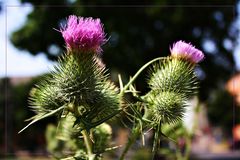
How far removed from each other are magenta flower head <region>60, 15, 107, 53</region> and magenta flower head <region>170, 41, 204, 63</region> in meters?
0.64

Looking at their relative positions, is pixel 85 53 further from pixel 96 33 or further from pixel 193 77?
pixel 193 77

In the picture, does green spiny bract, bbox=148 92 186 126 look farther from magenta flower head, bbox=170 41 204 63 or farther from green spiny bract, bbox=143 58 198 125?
magenta flower head, bbox=170 41 204 63

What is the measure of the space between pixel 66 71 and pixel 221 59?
21510 mm

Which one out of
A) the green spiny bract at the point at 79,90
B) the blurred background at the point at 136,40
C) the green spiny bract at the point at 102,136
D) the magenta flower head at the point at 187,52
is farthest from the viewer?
the blurred background at the point at 136,40

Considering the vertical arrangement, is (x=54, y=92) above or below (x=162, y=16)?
below

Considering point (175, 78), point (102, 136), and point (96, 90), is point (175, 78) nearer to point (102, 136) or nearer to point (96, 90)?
point (96, 90)

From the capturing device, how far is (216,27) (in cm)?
2414

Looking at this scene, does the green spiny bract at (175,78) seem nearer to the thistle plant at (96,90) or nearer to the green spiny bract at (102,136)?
the thistle plant at (96,90)

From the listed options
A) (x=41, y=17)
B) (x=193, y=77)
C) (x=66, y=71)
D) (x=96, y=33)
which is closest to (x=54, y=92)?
(x=66, y=71)

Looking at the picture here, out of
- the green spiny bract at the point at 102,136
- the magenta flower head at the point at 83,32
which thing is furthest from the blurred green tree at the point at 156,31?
the magenta flower head at the point at 83,32

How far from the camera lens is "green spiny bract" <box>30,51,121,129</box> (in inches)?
136

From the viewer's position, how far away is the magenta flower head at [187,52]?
3793 mm

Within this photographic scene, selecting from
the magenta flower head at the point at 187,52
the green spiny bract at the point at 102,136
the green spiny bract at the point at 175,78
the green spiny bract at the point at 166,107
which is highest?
the magenta flower head at the point at 187,52

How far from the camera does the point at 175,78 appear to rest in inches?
152
